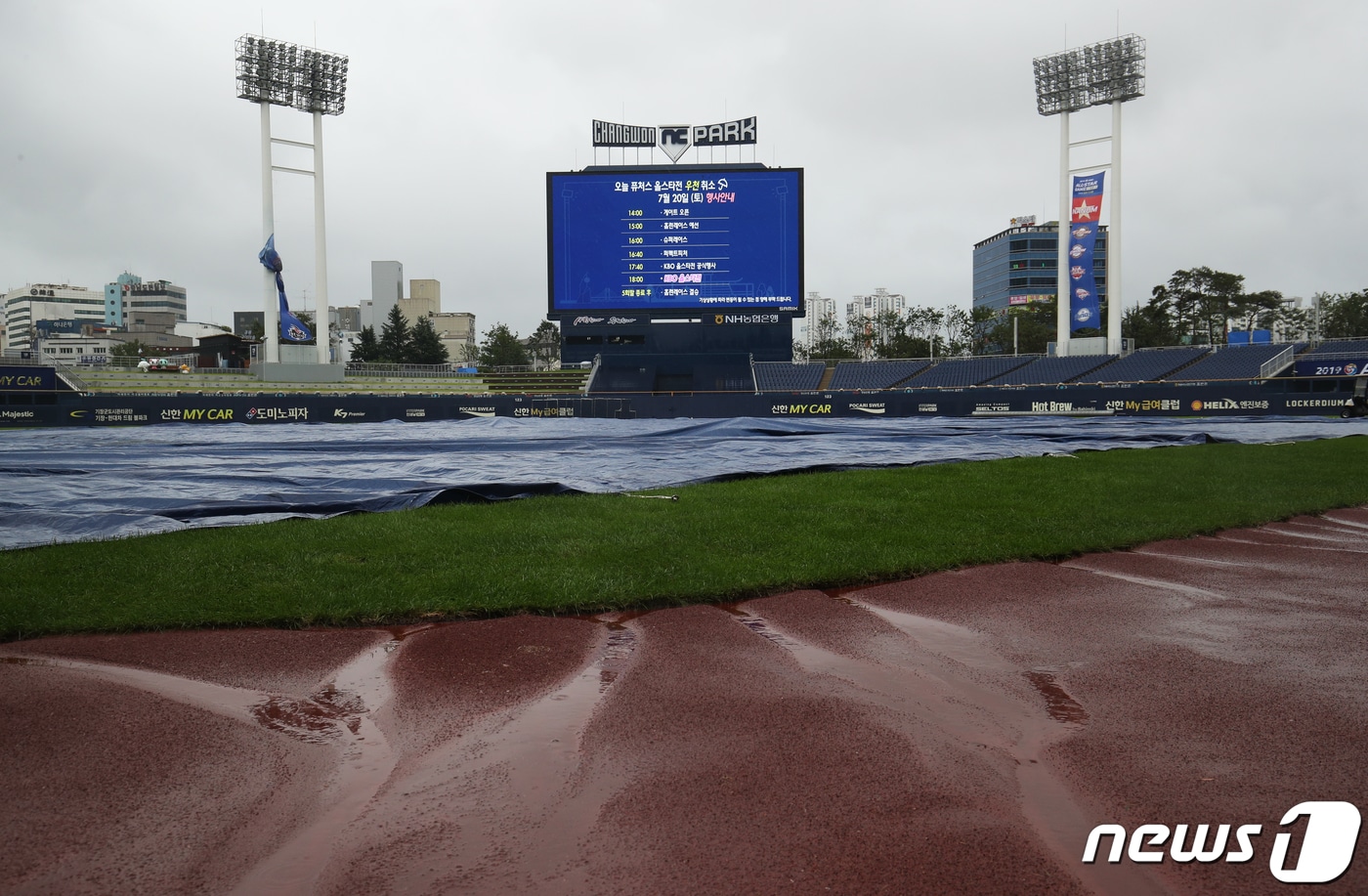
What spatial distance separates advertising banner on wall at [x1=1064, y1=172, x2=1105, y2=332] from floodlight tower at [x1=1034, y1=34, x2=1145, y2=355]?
0.50m

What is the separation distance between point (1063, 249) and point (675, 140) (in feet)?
67.7

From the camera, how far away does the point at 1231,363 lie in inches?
1416

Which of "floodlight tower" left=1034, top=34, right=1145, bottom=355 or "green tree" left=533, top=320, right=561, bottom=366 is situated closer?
"floodlight tower" left=1034, top=34, right=1145, bottom=355

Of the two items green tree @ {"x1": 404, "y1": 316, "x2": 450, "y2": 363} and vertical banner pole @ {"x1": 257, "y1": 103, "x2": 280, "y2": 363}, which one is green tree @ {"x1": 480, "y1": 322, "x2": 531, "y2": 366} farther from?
vertical banner pole @ {"x1": 257, "y1": 103, "x2": 280, "y2": 363}

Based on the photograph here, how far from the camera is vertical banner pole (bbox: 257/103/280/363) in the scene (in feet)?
144

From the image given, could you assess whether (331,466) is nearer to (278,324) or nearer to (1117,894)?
(1117,894)

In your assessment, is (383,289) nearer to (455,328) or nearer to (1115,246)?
(455,328)

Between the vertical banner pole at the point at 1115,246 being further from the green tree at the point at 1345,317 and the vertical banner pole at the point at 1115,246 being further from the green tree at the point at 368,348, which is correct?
the green tree at the point at 368,348

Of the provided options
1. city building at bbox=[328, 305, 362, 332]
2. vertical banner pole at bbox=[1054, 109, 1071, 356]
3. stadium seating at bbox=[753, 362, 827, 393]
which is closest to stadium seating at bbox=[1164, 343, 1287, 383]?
vertical banner pole at bbox=[1054, 109, 1071, 356]

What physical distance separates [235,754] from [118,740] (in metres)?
0.54

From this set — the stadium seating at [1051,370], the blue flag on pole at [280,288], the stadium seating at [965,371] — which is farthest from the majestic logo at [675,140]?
the blue flag on pole at [280,288]

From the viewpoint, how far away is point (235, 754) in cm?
333

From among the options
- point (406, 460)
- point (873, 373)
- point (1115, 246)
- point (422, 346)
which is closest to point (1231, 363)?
point (1115, 246)

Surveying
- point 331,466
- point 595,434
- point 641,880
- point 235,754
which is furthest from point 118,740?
point 595,434
